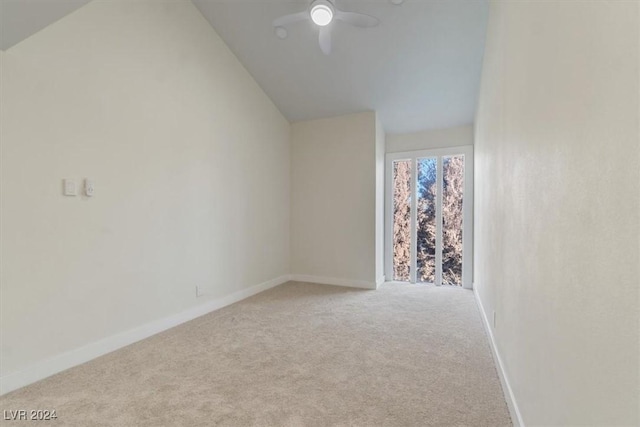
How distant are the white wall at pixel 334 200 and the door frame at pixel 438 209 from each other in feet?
1.82

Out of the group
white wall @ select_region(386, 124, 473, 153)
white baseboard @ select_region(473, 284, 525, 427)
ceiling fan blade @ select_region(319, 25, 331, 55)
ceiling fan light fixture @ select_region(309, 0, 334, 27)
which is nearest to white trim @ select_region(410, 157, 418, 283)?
white wall @ select_region(386, 124, 473, 153)

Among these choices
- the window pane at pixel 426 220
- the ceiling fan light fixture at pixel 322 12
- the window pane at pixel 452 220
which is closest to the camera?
the ceiling fan light fixture at pixel 322 12

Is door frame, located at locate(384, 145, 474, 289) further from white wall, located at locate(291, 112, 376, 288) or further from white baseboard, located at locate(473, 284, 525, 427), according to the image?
white baseboard, located at locate(473, 284, 525, 427)

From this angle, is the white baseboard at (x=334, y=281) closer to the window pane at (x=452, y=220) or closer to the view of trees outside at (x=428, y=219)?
the view of trees outside at (x=428, y=219)

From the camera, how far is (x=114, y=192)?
245 centimetres

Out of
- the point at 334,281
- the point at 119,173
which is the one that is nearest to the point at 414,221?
the point at 334,281

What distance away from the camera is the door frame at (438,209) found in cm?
439

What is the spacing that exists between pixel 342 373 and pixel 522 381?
40.6 inches

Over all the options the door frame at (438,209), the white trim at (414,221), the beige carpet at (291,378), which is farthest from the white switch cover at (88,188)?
the white trim at (414,221)

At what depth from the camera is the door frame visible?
14.4 ft

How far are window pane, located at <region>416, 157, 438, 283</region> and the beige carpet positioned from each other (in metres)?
1.51

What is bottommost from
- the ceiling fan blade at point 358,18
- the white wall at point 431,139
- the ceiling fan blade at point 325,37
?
the white wall at point 431,139

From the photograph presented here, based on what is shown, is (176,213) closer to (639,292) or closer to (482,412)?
(482,412)

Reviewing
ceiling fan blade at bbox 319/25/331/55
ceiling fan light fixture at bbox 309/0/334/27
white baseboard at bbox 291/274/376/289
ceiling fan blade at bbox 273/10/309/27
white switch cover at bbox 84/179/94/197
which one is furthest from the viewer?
white baseboard at bbox 291/274/376/289
